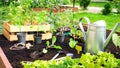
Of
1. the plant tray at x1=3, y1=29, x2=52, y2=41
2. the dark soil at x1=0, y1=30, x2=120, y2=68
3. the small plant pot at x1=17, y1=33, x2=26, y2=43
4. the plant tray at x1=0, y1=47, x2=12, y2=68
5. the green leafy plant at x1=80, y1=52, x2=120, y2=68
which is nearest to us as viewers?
the green leafy plant at x1=80, y1=52, x2=120, y2=68

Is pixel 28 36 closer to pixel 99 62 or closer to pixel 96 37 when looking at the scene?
pixel 96 37

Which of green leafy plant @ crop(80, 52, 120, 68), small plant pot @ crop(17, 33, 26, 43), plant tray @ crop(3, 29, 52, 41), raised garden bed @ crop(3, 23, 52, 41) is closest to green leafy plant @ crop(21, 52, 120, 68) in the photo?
green leafy plant @ crop(80, 52, 120, 68)

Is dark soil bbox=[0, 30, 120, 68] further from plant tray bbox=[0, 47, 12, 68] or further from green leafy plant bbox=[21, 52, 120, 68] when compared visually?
green leafy plant bbox=[21, 52, 120, 68]

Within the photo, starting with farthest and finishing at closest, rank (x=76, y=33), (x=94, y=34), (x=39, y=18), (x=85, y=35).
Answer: (x=76, y=33) < (x=39, y=18) < (x=85, y=35) < (x=94, y=34)

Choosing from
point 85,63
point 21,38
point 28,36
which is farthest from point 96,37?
point 85,63

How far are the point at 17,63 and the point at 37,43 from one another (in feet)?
3.40

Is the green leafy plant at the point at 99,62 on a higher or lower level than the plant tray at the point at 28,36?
higher

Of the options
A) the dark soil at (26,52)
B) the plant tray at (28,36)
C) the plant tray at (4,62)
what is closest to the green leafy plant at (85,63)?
the plant tray at (4,62)

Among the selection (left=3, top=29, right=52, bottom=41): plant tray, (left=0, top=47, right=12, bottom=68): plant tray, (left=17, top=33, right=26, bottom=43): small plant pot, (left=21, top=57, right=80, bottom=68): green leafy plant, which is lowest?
(left=3, top=29, right=52, bottom=41): plant tray

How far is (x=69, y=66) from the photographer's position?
2258 millimetres

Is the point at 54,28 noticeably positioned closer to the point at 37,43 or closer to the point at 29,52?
the point at 37,43

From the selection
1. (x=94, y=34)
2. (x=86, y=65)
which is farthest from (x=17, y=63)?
(x=86, y=65)

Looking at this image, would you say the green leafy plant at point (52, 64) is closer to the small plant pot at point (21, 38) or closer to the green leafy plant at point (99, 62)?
the green leafy plant at point (99, 62)

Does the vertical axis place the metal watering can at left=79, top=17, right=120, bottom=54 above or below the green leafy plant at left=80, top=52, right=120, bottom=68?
below
